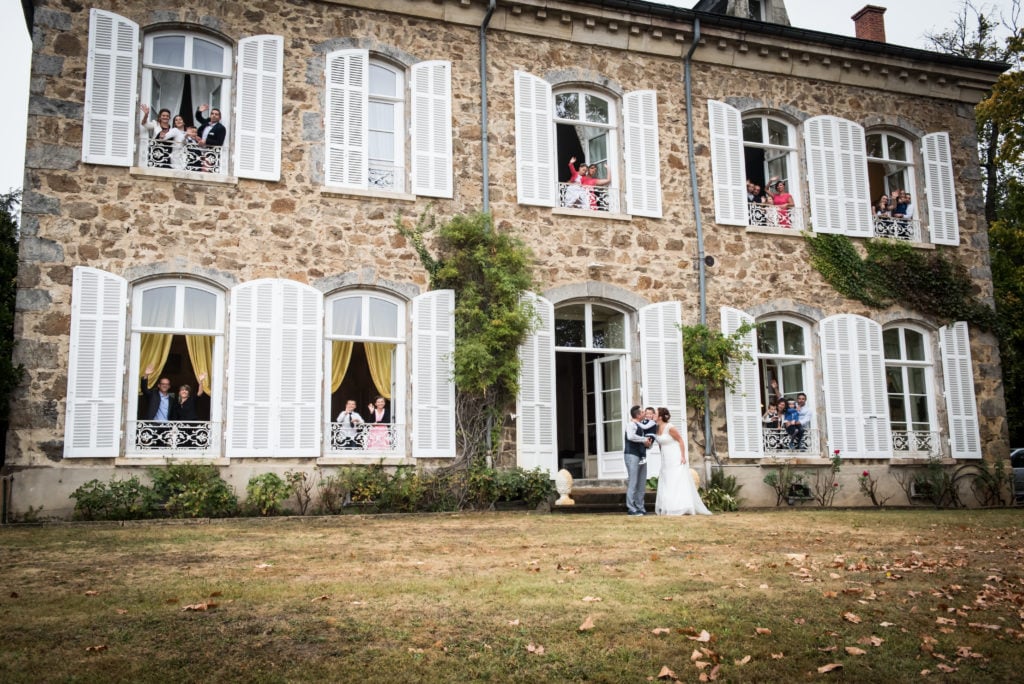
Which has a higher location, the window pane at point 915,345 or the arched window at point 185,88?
the arched window at point 185,88

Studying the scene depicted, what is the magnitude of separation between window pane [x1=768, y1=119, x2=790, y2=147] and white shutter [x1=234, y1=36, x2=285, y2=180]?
741 centimetres

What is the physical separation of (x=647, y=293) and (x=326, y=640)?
374 inches

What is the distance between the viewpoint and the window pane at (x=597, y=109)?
14.2 metres

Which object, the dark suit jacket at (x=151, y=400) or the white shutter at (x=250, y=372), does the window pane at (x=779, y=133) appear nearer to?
the white shutter at (x=250, y=372)

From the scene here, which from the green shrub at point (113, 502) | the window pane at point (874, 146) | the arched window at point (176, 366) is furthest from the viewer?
the window pane at point (874, 146)

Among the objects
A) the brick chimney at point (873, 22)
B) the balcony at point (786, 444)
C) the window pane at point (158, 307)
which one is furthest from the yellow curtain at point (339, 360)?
the brick chimney at point (873, 22)

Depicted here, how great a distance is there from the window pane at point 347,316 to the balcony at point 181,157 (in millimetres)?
2151

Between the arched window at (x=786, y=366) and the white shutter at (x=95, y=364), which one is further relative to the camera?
the arched window at (x=786, y=366)

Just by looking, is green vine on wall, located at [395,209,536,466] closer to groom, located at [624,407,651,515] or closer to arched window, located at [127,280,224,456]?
groom, located at [624,407,651,515]

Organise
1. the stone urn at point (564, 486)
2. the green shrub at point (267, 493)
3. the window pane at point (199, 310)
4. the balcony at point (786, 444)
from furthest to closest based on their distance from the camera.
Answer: the balcony at point (786, 444) < the stone urn at point (564, 486) < the window pane at point (199, 310) < the green shrub at point (267, 493)

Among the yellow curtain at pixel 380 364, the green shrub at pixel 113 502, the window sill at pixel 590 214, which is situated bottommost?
the green shrub at pixel 113 502

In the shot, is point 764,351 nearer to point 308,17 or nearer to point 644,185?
point 644,185

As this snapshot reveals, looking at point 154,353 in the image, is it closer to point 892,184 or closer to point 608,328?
point 608,328

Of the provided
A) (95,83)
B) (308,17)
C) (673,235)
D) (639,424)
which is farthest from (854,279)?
(95,83)
